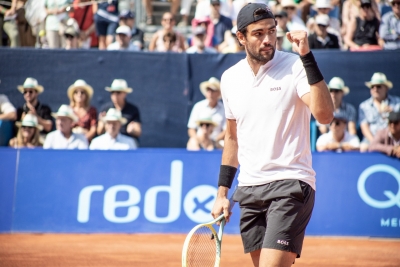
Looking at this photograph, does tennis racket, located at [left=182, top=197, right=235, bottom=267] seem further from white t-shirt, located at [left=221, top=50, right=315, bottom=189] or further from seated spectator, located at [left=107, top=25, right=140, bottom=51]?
seated spectator, located at [left=107, top=25, right=140, bottom=51]

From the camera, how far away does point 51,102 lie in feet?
41.3

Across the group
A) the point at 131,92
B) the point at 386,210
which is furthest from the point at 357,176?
the point at 131,92

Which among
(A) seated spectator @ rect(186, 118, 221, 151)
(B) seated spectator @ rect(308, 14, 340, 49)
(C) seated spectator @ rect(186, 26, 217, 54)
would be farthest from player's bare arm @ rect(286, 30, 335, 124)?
(C) seated spectator @ rect(186, 26, 217, 54)

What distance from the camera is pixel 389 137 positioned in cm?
1053

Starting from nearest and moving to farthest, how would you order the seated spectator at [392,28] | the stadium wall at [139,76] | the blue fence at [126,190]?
1. the blue fence at [126,190]
2. the stadium wall at [139,76]
3. the seated spectator at [392,28]

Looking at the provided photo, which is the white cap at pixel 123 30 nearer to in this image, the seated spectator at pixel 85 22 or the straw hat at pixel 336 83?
→ the seated spectator at pixel 85 22

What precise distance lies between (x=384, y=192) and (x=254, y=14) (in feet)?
20.7

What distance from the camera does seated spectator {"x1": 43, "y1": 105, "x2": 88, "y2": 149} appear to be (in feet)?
38.1

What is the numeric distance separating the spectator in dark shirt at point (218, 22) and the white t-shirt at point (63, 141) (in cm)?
373

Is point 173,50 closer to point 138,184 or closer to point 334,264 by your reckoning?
point 138,184

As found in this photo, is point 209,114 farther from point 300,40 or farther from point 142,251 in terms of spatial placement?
point 300,40

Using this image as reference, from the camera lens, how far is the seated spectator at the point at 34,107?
1229 centimetres

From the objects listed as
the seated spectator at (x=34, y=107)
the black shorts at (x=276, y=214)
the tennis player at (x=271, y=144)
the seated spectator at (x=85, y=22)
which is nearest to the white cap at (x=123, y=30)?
the seated spectator at (x=85, y=22)

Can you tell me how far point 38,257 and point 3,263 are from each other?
0.54 m
